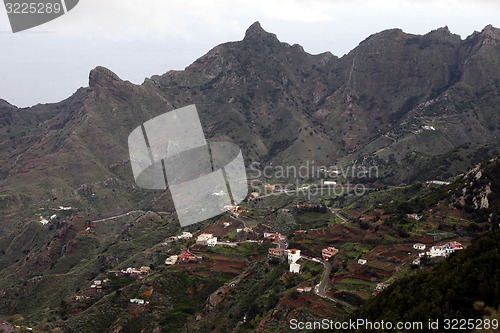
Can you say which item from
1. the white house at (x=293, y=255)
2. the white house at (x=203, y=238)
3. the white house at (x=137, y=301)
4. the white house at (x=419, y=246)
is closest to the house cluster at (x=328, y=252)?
the white house at (x=293, y=255)

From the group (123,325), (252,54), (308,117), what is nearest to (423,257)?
(123,325)

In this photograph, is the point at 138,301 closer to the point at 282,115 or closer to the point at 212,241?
the point at 212,241

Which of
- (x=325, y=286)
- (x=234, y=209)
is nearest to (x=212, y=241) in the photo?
(x=234, y=209)

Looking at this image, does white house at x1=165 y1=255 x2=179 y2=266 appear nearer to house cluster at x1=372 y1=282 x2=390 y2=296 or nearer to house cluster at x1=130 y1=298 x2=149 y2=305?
house cluster at x1=130 y1=298 x2=149 y2=305

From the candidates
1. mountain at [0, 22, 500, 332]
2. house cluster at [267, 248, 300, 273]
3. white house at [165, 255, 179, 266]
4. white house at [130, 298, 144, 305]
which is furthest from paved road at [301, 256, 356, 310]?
white house at [130, 298, 144, 305]

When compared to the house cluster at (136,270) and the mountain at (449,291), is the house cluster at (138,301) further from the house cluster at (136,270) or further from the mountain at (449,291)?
the mountain at (449,291)

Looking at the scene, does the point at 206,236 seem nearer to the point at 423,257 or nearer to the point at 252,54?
the point at 423,257

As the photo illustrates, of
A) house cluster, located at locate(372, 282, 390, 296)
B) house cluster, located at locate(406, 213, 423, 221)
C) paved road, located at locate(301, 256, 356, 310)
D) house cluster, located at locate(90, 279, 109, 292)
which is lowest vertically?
house cluster, located at locate(90, 279, 109, 292)
